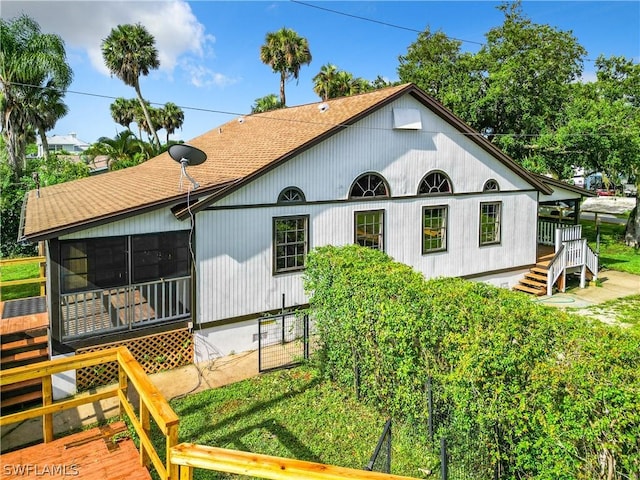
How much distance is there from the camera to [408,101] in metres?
12.1

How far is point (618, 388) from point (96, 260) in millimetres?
12986

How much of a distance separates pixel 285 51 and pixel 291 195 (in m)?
25.6

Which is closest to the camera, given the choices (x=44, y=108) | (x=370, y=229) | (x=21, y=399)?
(x=21, y=399)

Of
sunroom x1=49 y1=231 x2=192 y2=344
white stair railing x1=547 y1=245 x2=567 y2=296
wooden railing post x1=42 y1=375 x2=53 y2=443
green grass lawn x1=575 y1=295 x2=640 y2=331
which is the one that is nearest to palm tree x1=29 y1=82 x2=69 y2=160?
sunroom x1=49 y1=231 x2=192 y2=344

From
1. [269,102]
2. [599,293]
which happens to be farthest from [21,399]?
[269,102]

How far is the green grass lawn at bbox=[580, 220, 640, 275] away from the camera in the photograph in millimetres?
18078

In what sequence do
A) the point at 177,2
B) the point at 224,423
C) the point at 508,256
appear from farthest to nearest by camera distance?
the point at 508,256, the point at 177,2, the point at 224,423

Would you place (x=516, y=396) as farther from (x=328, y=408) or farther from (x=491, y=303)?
(x=328, y=408)

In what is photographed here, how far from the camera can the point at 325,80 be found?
34594 millimetres

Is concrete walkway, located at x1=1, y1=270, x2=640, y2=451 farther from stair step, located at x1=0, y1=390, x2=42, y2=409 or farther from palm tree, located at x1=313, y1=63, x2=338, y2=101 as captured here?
palm tree, located at x1=313, y1=63, x2=338, y2=101

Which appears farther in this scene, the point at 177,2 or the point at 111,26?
the point at 111,26

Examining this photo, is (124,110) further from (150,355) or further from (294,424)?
(294,424)

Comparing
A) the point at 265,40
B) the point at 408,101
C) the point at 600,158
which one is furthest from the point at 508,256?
the point at 265,40

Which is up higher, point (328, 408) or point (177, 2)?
point (177, 2)
